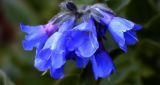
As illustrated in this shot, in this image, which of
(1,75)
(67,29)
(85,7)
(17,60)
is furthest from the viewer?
(17,60)

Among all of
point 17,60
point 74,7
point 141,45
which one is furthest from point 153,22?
point 17,60

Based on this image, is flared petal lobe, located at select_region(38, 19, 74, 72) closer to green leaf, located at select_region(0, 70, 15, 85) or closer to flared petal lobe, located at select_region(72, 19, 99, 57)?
flared petal lobe, located at select_region(72, 19, 99, 57)

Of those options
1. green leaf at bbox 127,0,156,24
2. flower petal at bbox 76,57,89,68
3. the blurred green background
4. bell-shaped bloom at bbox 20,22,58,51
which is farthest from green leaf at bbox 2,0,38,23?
flower petal at bbox 76,57,89,68

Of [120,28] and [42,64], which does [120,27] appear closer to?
[120,28]

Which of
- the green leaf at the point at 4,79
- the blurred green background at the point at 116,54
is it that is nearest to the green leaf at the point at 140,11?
the blurred green background at the point at 116,54

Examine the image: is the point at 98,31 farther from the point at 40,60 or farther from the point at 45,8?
the point at 45,8

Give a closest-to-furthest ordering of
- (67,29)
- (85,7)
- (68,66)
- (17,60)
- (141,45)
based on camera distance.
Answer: (67,29) → (85,7) → (141,45) → (68,66) → (17,60)

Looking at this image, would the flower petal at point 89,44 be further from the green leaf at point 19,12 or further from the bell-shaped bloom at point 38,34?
the green leaf at point 19,12
